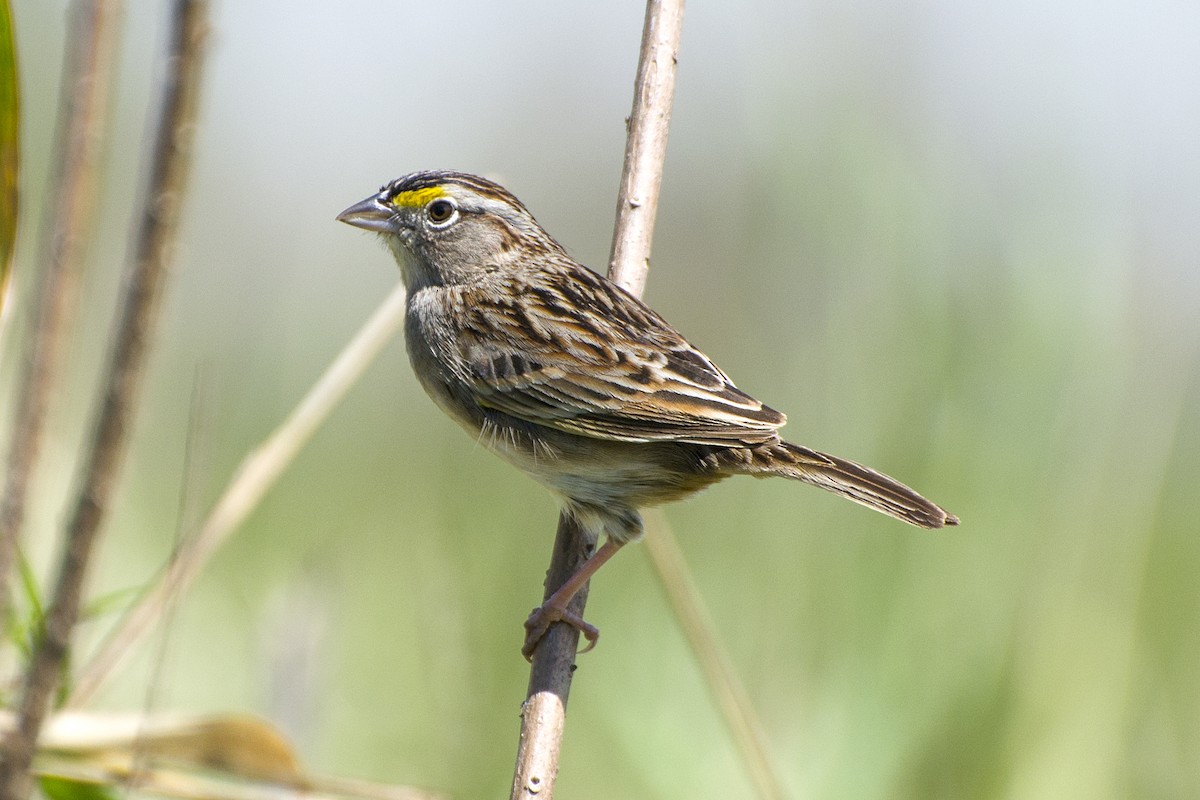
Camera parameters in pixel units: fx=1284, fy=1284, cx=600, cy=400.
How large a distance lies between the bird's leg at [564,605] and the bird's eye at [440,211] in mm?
1359

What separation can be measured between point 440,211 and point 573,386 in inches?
37.6

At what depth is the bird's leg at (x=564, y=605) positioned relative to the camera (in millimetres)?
3358

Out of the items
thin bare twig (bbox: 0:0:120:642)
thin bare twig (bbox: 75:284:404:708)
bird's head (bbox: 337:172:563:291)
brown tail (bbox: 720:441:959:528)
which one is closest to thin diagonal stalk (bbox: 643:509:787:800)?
brown tail (bbox: 720:441:959:528)

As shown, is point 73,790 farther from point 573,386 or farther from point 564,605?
point 573,386

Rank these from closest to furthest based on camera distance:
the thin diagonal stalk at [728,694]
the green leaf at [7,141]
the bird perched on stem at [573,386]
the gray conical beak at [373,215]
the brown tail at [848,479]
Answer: the green leaf at [7,141] < the thin diagonal stalk at [728,694] < the brown tail at [848,479] < the bird perched on stem at [573,386] < the gray conical beak at [373,215]

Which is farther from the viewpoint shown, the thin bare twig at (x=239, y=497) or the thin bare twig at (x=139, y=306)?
the thin bare twig at (x=239, y=497)

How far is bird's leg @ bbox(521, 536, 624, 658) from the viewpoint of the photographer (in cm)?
336

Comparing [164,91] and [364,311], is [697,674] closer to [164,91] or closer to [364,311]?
[164,91]

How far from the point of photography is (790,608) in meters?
3.73

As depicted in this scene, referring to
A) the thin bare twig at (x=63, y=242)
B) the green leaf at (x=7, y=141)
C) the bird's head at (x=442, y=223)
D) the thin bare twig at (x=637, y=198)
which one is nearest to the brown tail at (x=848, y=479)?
the thin bare twig at (x=637, y=198)

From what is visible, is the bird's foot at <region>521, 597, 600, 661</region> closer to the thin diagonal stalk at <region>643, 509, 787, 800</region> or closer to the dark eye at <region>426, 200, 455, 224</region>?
the thin diagonal stalk at <region>643, 509, 787, 800</region>

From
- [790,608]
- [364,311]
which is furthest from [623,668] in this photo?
[364,311]

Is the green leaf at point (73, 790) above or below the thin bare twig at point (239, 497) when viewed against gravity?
below

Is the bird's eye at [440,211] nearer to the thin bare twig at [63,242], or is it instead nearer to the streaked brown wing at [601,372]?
the streaked brown wing at [601,372]
